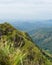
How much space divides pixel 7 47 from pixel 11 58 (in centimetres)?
42

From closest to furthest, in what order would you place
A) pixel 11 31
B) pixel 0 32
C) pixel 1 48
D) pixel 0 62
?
pixel 0 62 < pixel 1 48 < pixel 0 32 < pixel 11 31

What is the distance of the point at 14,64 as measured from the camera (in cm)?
858

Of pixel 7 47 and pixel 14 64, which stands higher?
pixel 7 47

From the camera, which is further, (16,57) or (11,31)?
(11,31)

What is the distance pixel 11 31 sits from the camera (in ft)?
531

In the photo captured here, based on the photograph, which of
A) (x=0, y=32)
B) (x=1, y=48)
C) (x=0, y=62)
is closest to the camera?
(x=0, y=62)

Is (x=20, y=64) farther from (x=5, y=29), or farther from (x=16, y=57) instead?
(x=5, y=29)

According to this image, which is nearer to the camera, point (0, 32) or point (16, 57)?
point (16, 57)

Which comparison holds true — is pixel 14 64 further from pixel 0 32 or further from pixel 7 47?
pixel 0 32

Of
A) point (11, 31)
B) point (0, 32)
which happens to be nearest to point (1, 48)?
point (0, 32)

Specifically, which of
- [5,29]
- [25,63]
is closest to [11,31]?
[5,29]

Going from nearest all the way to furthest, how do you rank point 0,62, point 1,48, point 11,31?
1. point 0,62
2. point 1,48
3. point 11,31

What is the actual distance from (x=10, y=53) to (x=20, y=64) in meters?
0.76

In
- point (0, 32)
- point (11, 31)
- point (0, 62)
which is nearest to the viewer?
point (0, 62)
